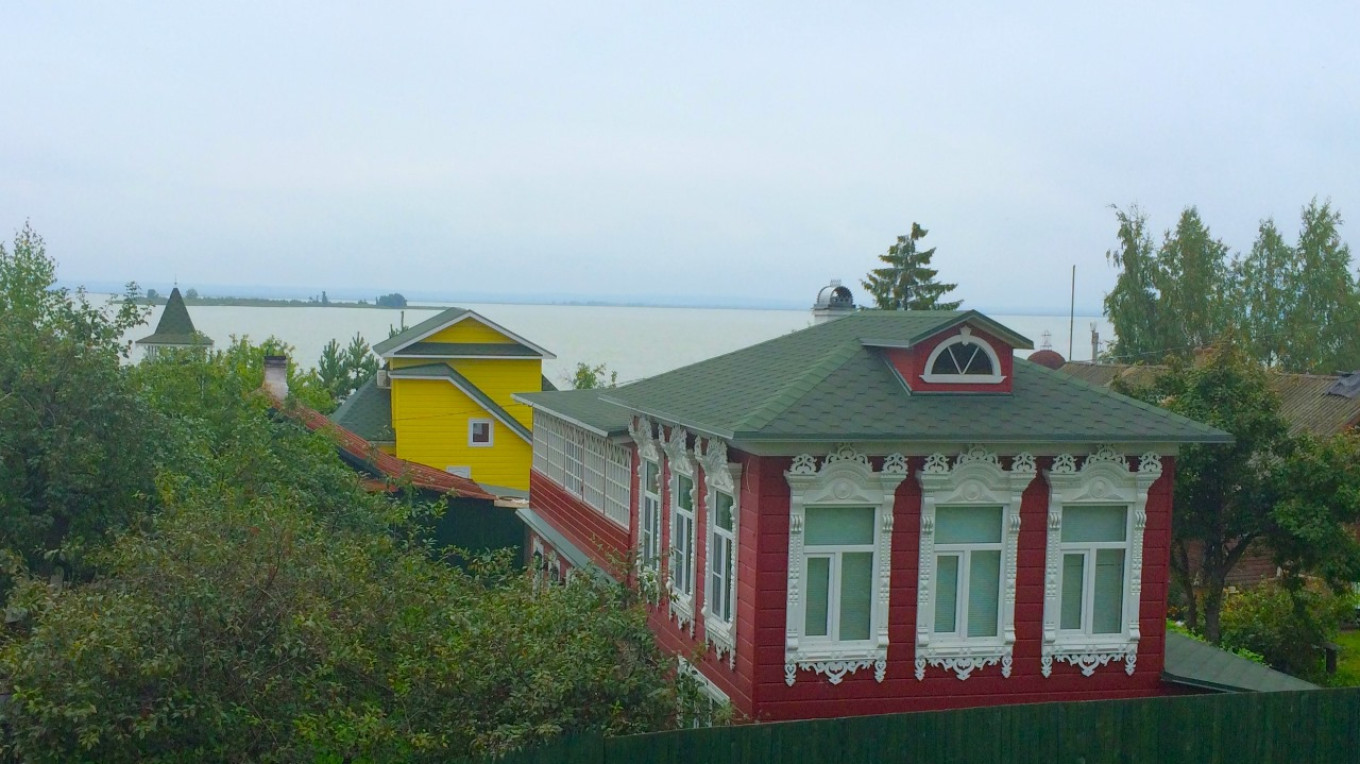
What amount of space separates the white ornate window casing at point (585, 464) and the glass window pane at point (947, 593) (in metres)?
6.02

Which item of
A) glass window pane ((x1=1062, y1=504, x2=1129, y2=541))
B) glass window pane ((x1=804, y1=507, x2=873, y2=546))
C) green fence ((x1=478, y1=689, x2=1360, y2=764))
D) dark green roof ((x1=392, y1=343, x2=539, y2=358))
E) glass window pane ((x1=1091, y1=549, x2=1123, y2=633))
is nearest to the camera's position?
green fence ((x1=478, y1=689, x2=1360, y2=764))

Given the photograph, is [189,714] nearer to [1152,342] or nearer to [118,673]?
[118,673]

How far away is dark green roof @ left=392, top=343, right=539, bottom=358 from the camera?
121ft

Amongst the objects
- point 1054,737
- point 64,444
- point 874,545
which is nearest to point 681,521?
point 874,545

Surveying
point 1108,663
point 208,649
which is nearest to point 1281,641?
point 1108,663

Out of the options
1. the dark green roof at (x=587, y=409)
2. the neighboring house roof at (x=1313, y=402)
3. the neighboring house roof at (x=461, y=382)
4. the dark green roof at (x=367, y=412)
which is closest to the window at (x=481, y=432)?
the neighboring house roof at (x=461, y=382)

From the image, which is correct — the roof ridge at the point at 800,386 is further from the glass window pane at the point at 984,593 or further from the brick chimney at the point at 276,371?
the brick chimney at the point at 276,371

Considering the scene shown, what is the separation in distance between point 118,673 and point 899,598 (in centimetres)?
732

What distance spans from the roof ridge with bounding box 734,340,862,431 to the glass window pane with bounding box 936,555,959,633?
230cm

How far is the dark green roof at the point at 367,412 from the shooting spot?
36188 millimetres

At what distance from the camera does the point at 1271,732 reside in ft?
39.9

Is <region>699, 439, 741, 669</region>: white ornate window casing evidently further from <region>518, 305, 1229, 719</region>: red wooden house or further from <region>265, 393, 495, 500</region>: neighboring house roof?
<region>265, 393, 495, 500</region>: neighboring house roof

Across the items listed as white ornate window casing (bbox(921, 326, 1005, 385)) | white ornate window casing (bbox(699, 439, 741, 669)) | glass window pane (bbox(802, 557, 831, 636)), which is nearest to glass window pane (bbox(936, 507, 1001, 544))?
glass window pane (bbox(802, 557, 831, 636))

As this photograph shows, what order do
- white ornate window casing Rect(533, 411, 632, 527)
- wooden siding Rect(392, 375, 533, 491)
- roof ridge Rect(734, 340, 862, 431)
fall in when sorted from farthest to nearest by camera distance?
wooden siding Rect(392, 375, 533, 491) → white ornate window casing Rect(533, 411, 632, 527) → roof ridge Rect(734, 340, 862, 431)
